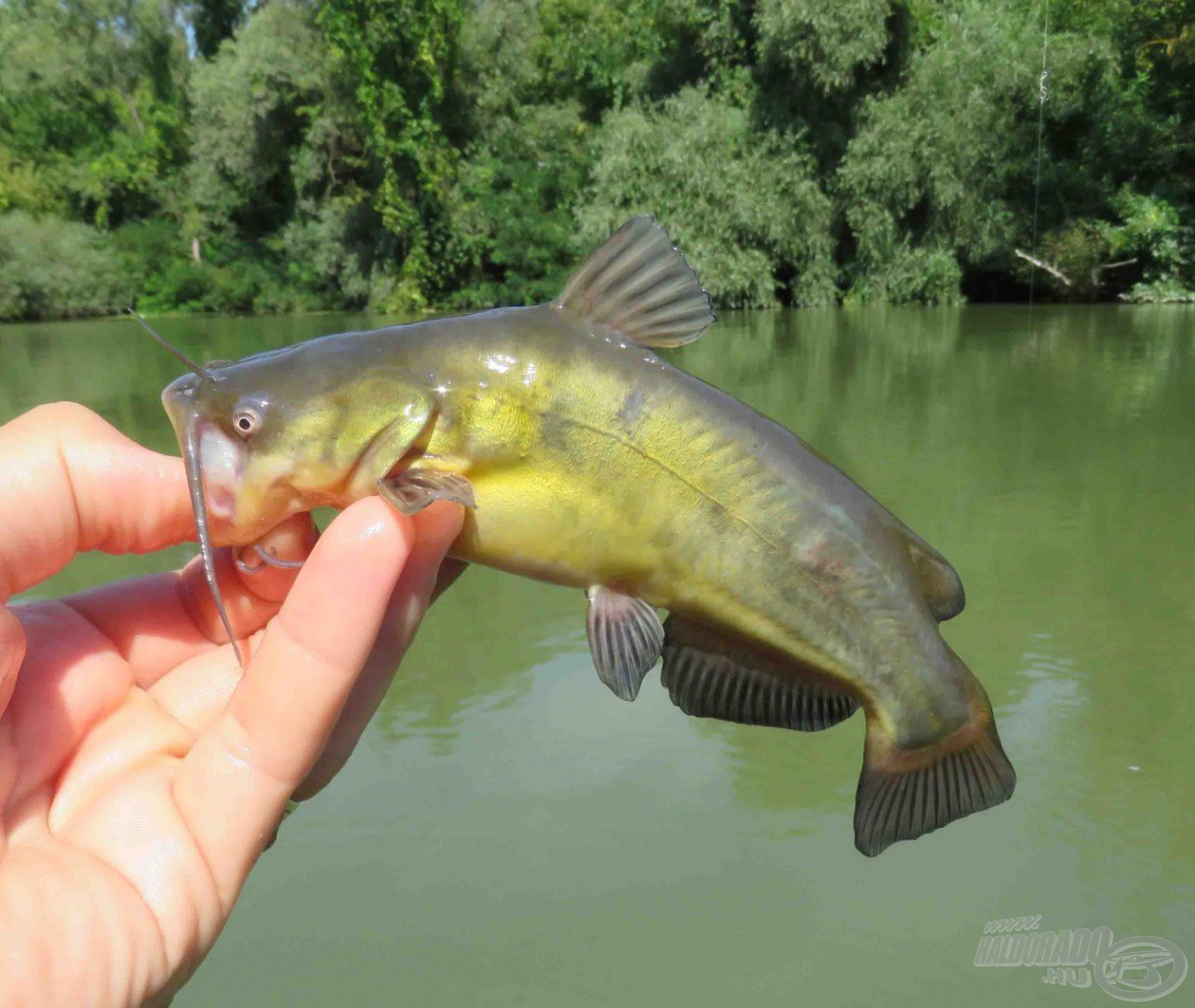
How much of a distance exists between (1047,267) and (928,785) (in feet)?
61.9

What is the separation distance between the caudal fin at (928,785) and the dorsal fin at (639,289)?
70 cm

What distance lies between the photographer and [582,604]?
404 centimetres

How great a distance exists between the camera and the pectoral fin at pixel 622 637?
5.23 ft

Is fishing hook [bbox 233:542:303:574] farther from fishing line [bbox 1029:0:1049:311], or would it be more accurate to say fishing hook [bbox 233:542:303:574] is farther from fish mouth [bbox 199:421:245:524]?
fishing line [bbox 1029:0:1049:311]

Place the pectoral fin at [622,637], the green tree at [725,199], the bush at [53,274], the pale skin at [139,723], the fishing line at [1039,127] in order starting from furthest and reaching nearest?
the bush at [53,274] → the fishing line at [1039,127] → the green tree at [725,199] → the pectoral fin at [622,637] → the pale skin at [139,723]

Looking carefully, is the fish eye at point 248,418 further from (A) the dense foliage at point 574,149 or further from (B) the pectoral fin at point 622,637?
(A) the dense foliage at point 574,149

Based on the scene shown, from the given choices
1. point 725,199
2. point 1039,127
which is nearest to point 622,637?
point 725,199

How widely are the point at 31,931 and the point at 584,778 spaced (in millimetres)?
1853

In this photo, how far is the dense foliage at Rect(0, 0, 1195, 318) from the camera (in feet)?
54.6

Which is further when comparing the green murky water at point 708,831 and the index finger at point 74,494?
the green murky water at point 708,831

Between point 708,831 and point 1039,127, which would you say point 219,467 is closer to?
point 708,831

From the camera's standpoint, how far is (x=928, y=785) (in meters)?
1.66

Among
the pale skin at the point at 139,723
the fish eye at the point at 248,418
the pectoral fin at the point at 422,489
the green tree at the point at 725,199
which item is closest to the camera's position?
the pale skin at the point at 139,723

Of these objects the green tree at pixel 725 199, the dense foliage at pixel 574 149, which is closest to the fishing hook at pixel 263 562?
the green tree at pixel 725 199
